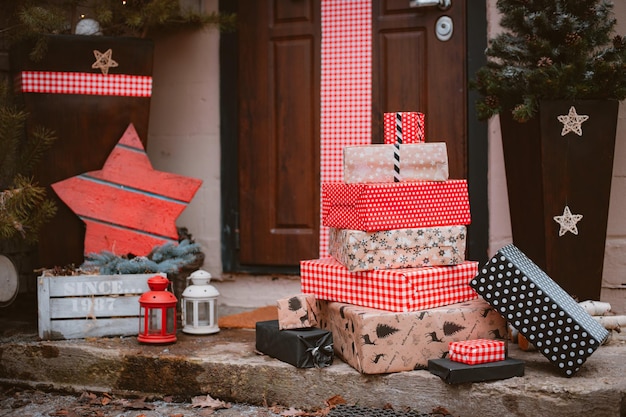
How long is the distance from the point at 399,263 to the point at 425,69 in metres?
1.44

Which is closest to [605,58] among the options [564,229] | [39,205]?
[564,229]

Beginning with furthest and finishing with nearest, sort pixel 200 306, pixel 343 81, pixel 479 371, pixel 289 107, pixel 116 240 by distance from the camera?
pixel 289 107
pixel 343 81
pixel 116 240
pixel 200 306
pixel 479 371

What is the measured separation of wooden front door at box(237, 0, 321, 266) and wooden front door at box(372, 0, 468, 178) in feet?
1.15

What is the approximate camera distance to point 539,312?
2.61m

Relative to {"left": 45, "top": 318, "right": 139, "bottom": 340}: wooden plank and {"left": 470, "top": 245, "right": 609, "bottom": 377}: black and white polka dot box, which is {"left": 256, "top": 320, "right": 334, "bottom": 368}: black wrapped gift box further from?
{"left": 45, "top": 318, "right": 139, "bottom": 340}: wooden plank

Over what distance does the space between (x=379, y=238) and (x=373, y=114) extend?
53.1 inches

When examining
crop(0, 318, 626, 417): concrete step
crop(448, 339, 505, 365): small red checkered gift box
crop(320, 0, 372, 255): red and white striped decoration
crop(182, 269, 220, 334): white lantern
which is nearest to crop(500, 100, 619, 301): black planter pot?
crop(0, 318, 626, 417): concrete step

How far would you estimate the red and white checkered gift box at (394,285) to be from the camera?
2.76m

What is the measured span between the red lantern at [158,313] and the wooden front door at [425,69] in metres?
1.47

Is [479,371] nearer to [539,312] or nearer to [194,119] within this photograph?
[539,312]

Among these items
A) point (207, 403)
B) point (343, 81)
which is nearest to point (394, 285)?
point (207, 403)

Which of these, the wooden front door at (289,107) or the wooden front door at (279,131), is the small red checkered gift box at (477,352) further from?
the wooden front door at (279,131)

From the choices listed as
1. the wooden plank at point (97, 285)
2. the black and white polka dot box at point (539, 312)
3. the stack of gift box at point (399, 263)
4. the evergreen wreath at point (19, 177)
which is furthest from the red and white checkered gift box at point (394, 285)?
the evergreen wreath at point (19, 177)

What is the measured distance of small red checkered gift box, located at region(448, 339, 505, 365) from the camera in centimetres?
263
